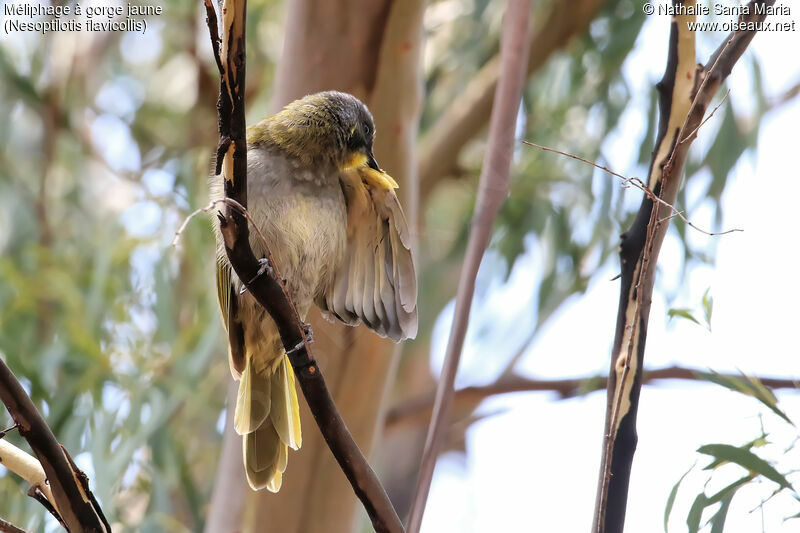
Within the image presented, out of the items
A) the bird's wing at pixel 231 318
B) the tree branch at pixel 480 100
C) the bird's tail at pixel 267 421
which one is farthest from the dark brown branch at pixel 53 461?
the tree branch at pixel 480 100

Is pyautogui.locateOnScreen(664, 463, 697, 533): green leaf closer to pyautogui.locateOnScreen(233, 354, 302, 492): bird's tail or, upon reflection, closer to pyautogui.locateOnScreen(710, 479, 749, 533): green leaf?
pyautogui.locateOnScreen(710, 479, 749, 533): green leaf

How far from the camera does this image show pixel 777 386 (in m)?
3.28

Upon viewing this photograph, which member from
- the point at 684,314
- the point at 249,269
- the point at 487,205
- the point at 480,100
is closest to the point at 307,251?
the point at 249,269

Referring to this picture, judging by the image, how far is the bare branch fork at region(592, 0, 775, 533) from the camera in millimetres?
1330

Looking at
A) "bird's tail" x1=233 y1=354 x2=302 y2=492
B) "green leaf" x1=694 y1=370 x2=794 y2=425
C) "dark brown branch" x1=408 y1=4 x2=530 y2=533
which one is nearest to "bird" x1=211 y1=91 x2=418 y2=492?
"bird's tail" x1=233 y1=354 x2=302 y2=492

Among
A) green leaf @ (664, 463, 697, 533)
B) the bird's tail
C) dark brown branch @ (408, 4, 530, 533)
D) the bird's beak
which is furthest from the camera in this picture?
the bird's beak

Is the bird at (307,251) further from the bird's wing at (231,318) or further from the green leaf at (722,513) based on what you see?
the green leaf at (722,513)

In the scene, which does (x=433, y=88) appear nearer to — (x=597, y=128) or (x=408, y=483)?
(x=597, y=128)

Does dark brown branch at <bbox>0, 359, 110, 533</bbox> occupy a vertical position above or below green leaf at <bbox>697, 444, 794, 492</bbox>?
below

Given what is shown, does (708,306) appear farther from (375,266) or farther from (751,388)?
(375,266)

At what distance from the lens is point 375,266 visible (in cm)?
222

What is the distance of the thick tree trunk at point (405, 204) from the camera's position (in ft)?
8.57

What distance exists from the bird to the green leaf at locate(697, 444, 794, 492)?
2.39 ft

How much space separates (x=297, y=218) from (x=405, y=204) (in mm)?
597
